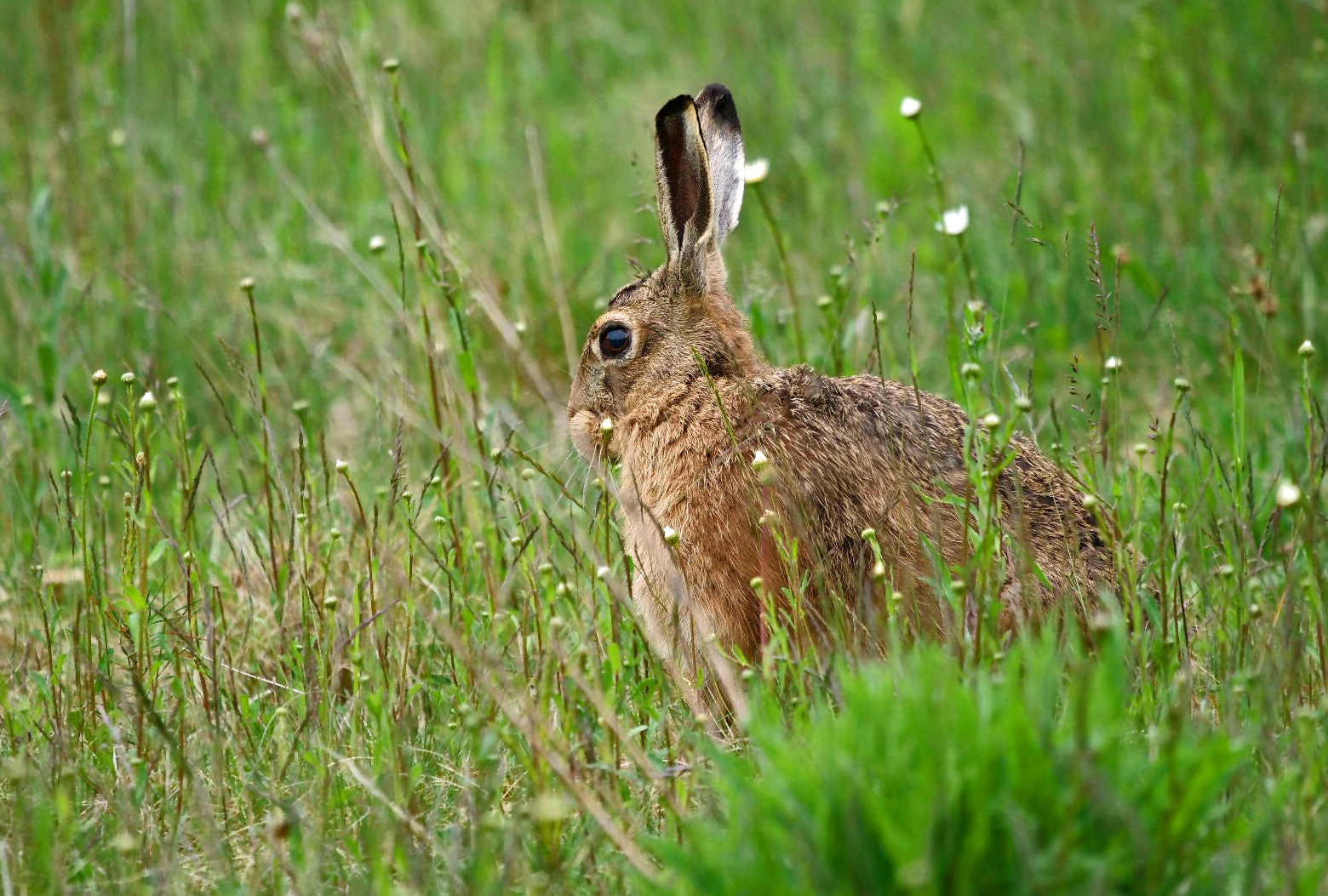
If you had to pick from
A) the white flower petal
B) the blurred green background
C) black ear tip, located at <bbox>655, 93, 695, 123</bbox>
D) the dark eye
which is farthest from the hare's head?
the white flower petal

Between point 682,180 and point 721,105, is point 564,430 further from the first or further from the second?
point 721,105

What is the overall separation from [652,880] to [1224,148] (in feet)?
17.4

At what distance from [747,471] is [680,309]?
0.88 metres

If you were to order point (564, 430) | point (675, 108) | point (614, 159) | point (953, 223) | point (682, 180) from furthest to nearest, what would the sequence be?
point (614, 159)
point (564, 430)
point (682, 180)
point (953, 223)
point (675, 108)

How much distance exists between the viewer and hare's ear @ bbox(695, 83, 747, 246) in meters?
4.91

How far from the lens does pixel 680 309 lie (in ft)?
16.1

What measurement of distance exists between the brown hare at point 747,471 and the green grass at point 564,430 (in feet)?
Answer: 0.54

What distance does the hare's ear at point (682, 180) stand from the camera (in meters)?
4.63

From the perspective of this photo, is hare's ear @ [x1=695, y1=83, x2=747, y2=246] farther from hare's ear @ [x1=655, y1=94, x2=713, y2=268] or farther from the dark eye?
the dark eye

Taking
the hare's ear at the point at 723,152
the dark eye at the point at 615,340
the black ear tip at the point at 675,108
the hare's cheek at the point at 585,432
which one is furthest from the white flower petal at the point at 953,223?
the hare's cheek at the point at 585,432

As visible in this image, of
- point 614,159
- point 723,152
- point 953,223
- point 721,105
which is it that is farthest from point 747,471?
point 614,159

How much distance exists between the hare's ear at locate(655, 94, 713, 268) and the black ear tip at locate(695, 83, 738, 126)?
0.19m

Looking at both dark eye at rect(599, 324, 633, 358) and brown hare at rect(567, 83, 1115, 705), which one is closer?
brown hare at rect(567, 83, 1115, 705)

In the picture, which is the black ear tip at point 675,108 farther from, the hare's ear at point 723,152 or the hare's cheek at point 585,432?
the hare's cheek at point 585,432
